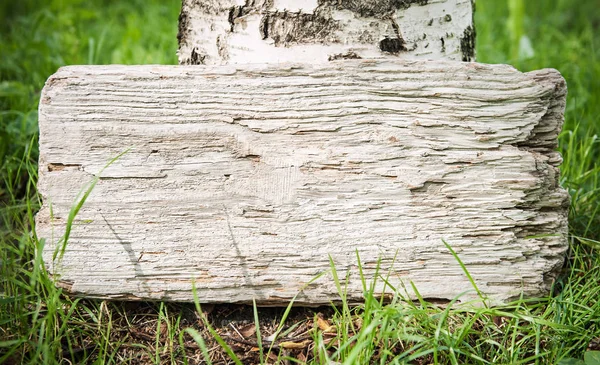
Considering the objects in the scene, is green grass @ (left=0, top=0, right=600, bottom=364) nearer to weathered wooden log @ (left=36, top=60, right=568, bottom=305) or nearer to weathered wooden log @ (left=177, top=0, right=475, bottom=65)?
weathered wooden log @ (left=36, top=60, right=568, bottom=305)

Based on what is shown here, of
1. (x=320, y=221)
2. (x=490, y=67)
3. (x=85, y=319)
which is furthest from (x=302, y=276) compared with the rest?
(x=490, y=67)

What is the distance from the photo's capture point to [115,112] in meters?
1.74

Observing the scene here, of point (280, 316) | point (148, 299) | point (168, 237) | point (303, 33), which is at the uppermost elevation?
point (303, 33)

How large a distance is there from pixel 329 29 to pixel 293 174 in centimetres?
55

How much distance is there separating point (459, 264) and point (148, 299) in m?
1.07

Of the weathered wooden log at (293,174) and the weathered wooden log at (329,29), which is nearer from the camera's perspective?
the weathered wooden log at (293,174)

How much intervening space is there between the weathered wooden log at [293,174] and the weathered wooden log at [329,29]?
15 cm

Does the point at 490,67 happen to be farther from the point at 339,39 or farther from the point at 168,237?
the point at 168,237

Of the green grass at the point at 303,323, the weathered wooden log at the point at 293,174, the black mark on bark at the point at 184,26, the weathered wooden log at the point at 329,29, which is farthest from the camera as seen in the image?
the black mark on bark at the point at 184,26

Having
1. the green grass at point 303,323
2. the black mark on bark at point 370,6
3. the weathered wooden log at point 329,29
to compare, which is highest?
the black mark on bark at point 370,6

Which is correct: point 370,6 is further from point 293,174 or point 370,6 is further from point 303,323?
point 303,323

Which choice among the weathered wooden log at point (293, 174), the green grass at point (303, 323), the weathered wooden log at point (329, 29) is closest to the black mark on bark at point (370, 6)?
the weathered wooden log at point (329, 29)

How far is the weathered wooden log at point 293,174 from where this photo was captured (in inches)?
68.1

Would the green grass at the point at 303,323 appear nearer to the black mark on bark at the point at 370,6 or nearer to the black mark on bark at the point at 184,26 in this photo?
the black mark on bark at the point at 184,26
